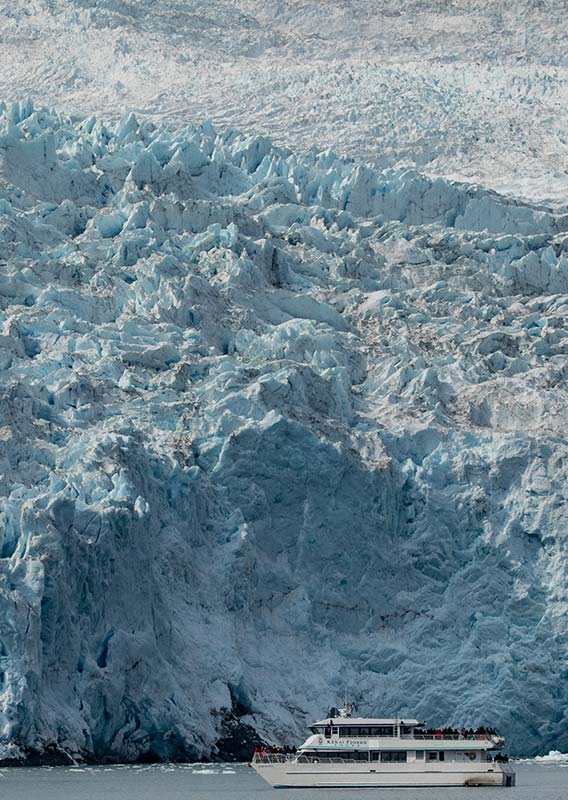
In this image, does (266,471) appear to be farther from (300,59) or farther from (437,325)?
(300,59)

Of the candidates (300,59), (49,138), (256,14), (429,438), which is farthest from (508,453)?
(256,14)

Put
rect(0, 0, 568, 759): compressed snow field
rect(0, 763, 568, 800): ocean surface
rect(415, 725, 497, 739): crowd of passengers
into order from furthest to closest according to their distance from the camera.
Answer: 1. rect(0, 0, 568, 759): compressed snow field
2. rect(415, 725, 497, 739): crowd of passengers
3. rect(0, 763, 568, 800): ocean surface

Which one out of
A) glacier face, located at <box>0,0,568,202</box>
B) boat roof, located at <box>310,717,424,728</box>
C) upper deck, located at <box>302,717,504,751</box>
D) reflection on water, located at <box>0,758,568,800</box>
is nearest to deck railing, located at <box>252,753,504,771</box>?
upper deck, located at <box>302,717,504,751</box>

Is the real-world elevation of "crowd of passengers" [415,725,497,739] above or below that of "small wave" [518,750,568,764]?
above

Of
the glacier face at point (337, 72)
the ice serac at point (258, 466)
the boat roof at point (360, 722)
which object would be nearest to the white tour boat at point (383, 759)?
the boat roof at point (360, 722)

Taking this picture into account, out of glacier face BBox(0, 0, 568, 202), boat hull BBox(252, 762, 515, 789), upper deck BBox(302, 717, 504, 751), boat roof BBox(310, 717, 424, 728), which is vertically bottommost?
boat hull BBox(252, 762, 515, 789)

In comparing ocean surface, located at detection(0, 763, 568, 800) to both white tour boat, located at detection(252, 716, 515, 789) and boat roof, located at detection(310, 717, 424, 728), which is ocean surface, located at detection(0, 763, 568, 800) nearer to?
white tour boat, located at detection(252, 716, 515, 789)
